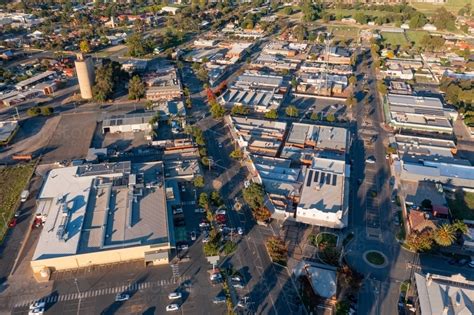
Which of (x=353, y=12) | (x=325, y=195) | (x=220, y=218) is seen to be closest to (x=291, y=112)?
(x=325, y=195)

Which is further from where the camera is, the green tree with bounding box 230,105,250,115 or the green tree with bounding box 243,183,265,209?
the green tree with bounding box 230,105,250,115

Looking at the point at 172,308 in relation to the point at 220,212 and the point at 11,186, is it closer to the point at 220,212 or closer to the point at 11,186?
the point at 220,212

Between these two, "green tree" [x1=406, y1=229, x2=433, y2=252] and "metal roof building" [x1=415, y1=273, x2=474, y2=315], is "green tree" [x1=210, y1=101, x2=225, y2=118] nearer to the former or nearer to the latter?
"green tree" [x1=406, y1=229, x2=433, y2=252]

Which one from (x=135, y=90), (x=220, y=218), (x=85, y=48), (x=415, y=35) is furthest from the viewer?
(x=415, y=35)

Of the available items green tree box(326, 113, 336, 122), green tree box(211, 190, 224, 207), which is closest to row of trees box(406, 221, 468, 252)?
green tree box(211, 190, 224, 207)

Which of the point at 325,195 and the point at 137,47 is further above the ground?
the point at 137,47

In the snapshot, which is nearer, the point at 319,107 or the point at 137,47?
the point at 319,107

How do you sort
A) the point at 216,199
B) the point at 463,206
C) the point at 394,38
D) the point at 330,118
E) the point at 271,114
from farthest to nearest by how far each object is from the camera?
the point at 394,38 → the point at 271,114 → the point at 330,118 → the point at 463,206 → the point at 216,199
